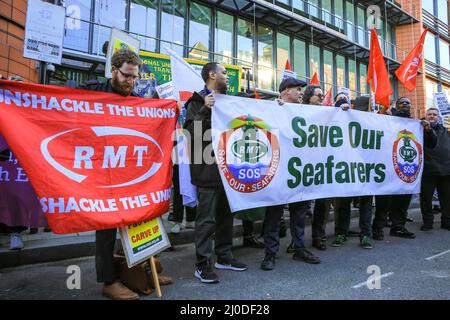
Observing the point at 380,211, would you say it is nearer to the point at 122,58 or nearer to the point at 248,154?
the point at 248,154

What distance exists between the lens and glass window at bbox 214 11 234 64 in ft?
45.4

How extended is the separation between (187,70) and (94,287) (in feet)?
8.51

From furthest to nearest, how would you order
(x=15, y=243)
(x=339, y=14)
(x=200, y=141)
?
1. (x=339, y=14)
2. (x=15, y=243)
3. (x=200, y=141)

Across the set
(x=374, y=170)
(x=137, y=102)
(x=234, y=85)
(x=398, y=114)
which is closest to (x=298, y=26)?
(x=234, y=85)

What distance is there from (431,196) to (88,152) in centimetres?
570

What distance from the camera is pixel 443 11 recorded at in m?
26.1

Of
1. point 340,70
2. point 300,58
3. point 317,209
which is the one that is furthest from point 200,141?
point 340,70

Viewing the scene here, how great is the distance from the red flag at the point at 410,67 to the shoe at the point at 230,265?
6.11 metres

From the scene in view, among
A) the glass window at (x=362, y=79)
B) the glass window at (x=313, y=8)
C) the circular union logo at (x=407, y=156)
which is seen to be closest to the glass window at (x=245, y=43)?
the glass window at (x=313, y=8)

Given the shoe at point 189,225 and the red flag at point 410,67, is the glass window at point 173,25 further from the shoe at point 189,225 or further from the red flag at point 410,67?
the shoe at point 189,225

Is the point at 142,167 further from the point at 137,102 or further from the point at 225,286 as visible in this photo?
the point at 225,286

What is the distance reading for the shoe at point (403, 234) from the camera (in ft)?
17.5

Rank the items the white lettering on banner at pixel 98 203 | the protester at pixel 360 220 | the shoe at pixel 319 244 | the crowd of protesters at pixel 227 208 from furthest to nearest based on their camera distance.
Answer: the protester at pixel 360 220 < the shoe at pixel 319 244 < the crowd of protesters at pixel 227 208 < the white lettering on banner at pixel 98 203
